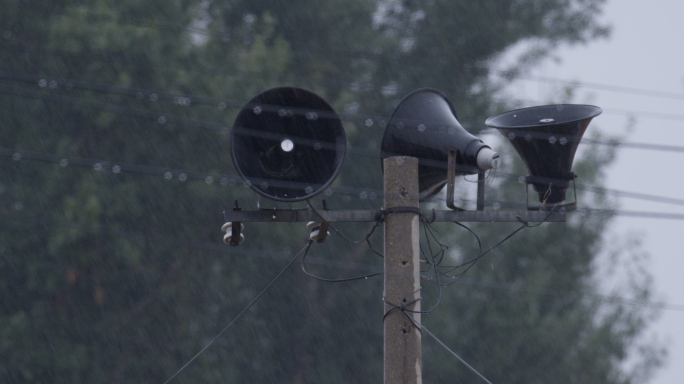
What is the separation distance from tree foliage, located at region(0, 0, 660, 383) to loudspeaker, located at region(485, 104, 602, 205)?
8575mm

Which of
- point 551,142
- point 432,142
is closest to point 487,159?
point 432,142

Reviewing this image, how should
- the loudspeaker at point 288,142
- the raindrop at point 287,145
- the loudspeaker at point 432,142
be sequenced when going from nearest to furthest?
1. the loudspeaker at point 288,142
2. the loudspeaker at point 432,142
3. the raindrop at point 287,145

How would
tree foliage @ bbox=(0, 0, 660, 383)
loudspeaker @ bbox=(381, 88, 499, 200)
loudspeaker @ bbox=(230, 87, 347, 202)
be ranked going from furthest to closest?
1. tree foliage @ bbox=(0, 0, 660, 383)
2. loudspeaker @ bbox=(381, 88, 499, 200)
3. loudspeaker @ bbox=(230, 87, 347, 202)

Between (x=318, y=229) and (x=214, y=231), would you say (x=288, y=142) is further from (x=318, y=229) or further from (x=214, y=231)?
(x=214, y=231)

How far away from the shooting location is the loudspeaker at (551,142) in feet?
20.7

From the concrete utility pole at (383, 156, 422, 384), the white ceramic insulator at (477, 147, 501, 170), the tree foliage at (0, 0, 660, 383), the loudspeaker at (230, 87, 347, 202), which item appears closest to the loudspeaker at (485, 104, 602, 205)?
the white ceramic insulator at (477, 147, 501, 170)

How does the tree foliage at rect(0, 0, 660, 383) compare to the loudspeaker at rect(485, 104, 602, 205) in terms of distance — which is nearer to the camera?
the loudspeaker at rect(485, 104, 602, 205)

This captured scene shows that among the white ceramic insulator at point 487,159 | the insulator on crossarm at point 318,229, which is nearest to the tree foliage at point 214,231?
the insulator on crossarm at point 318,229

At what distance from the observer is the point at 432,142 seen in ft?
20.9

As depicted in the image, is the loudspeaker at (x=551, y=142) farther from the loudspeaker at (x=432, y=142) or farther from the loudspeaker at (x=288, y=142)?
the loudspeaker at (x=288, y=142)

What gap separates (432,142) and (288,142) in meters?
0.99

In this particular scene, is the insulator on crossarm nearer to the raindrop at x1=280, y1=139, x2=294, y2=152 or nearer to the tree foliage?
the raindrop at x1=280, y1=139, x2=294, y2=152

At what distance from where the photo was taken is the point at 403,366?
578 centimetres

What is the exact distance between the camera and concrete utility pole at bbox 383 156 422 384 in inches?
229
